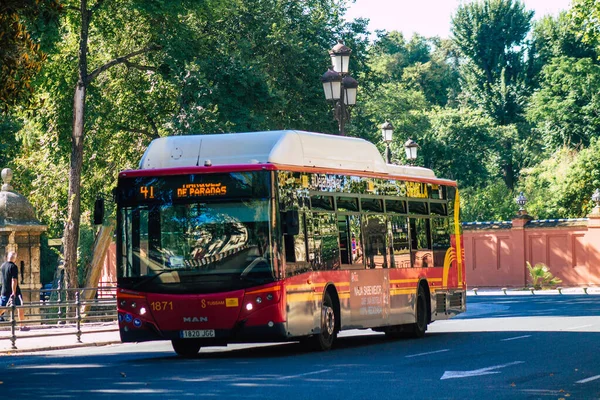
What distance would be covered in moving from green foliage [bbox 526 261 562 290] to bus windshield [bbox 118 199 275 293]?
4107cm

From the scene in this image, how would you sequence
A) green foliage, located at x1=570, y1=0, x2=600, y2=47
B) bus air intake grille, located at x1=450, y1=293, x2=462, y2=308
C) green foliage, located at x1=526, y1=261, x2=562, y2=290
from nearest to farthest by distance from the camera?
bus air intake grille, located at x1=450, y1=293, x2=462, y2=308 < green foliage, located at x1=570, y1=0, x2=600, y2=47 < green foliage, located at x1=526, y1=261, x2=562, y2=290

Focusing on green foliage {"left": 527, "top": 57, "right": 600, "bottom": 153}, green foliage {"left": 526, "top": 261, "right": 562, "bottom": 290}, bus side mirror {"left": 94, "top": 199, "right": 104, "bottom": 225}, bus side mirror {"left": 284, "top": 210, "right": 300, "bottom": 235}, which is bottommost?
green foliage {"left": 526, "top": 261, "right": 562, "bottom": 290}

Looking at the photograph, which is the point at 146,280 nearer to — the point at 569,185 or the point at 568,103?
the point at 569,185

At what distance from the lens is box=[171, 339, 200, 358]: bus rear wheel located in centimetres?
2086

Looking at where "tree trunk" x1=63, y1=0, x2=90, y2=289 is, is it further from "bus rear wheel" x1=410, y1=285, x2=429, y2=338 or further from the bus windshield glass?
the bus windshield glass

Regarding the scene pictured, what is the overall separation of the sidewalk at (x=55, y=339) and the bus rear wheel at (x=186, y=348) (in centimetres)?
426

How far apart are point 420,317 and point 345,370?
8.51m

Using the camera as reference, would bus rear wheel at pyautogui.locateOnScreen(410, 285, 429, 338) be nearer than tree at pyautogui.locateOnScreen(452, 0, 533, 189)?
Yes

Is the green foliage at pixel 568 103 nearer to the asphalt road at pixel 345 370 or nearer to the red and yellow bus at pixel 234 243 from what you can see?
the asphalt road at pixel 345 370

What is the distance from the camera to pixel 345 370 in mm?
16891

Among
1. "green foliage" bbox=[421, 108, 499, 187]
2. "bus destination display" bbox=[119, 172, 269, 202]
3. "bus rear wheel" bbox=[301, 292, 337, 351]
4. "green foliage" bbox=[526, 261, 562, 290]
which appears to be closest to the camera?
"bus destination display" bbox=[119, 172, 269, 202]

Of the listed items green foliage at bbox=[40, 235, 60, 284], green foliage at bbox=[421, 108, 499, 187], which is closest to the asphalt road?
green foliage at bbox=[40, 235, 60, 284]


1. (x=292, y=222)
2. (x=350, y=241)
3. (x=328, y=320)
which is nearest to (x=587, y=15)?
(x=350, y=241)

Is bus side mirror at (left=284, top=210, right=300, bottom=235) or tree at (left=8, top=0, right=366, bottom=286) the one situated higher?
tree at (left=8, top=0, right=366, bottom=286)
